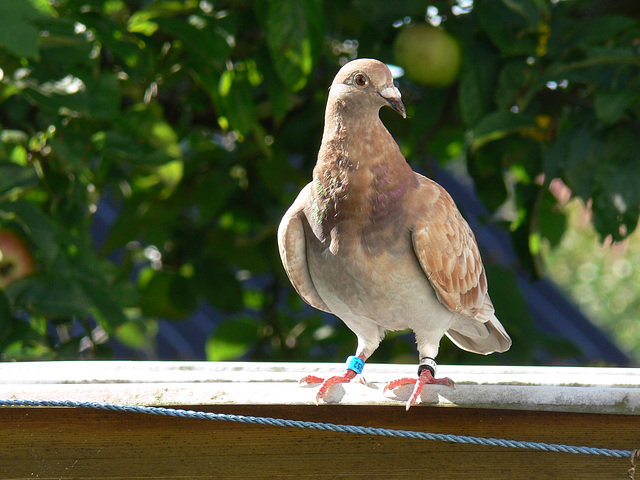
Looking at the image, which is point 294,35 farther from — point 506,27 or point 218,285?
point 218,285

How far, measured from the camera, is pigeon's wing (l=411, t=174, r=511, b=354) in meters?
1.56

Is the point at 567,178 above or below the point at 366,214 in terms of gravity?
below

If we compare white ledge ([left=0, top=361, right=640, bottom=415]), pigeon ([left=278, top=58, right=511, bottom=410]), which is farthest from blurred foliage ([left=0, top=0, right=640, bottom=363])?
white ledge ([left=0, top=361, right=640, bottom=415])

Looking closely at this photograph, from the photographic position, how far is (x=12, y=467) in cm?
119

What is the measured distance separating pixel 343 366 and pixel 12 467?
0.77m

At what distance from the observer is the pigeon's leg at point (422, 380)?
125cm

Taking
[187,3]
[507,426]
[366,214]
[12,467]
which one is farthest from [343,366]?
[187,3]

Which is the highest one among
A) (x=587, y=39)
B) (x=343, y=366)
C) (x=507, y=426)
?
(x=587, y=39)

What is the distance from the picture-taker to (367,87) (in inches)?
58.0

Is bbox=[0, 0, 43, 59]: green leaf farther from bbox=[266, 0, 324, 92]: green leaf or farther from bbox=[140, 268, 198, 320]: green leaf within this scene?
bbox=[140, 268, 198, 320]: green leaf

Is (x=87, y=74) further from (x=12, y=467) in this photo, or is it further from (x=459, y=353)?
(x=459, y=353)

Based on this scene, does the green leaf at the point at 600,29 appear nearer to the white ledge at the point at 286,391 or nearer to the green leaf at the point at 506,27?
the green leaf at the point at 506,27

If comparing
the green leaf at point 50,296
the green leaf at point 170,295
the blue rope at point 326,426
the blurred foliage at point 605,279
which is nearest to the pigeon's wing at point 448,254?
the blue rope at point 326,426

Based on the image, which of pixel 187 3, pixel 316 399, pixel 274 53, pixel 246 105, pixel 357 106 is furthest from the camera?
pixel 187 3
